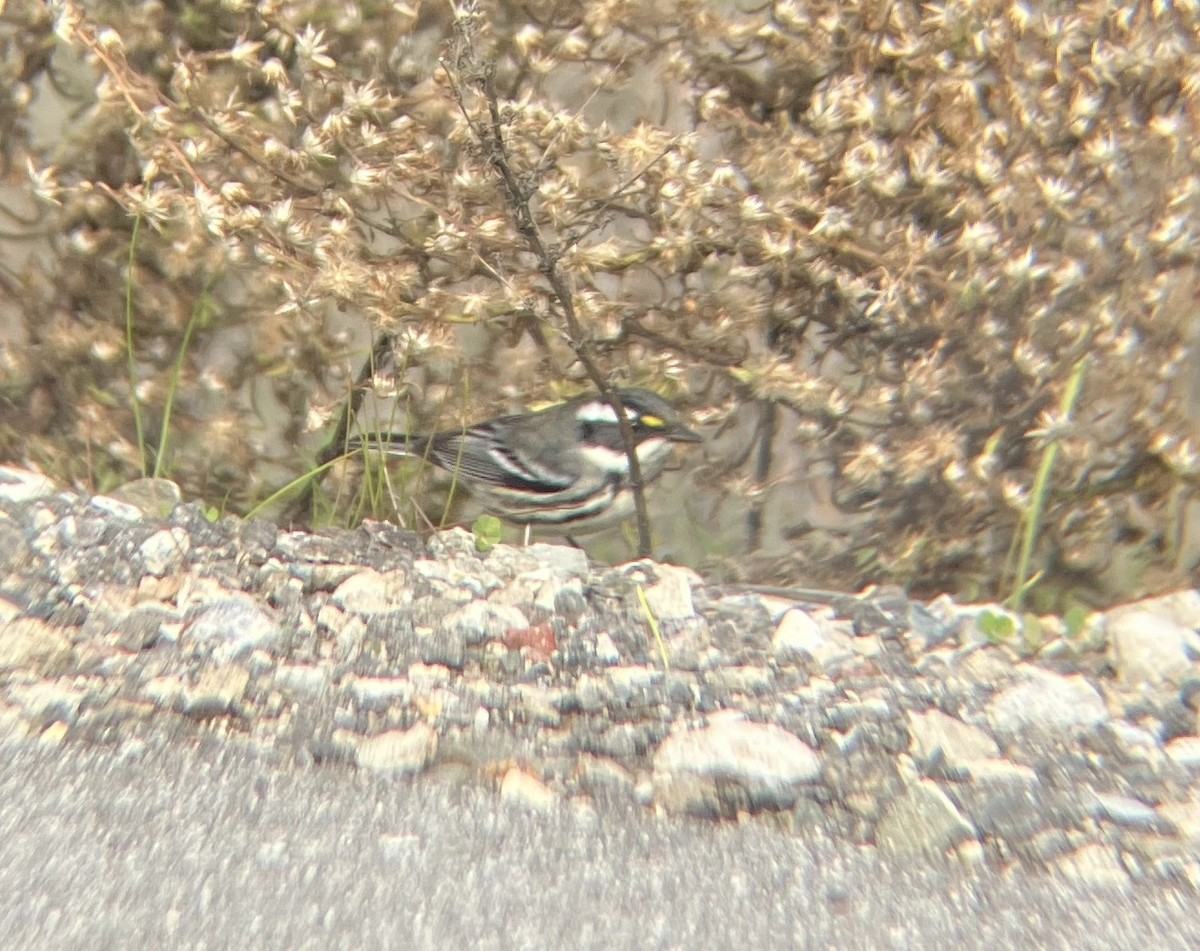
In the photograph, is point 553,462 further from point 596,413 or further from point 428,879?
point 428,879

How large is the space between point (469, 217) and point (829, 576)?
161cm

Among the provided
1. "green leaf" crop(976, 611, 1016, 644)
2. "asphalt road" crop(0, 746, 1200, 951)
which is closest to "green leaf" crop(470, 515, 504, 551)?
"green leaf" crop(976, 611, 1016, 644)

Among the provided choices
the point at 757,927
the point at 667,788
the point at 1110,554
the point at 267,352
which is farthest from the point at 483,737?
the point at 1110,554

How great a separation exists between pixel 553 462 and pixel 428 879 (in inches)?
95.4

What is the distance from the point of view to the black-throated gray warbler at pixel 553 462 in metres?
4.11

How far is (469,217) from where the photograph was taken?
368 cm

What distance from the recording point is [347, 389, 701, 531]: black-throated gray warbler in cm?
411

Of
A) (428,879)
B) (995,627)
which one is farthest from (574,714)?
(995,627)

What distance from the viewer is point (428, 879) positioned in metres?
1.85

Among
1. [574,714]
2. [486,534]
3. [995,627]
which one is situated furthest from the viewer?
[486,534]

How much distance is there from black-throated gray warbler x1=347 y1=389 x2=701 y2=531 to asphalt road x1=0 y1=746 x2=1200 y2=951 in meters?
2.04

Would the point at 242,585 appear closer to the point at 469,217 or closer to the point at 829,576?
the point at 469,217

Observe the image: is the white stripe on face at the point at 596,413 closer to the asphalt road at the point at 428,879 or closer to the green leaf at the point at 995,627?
the green leaf at the point at 995,627

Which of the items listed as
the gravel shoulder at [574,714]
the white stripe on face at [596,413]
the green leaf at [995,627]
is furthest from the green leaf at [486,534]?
the green leaf at [995,627]
